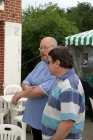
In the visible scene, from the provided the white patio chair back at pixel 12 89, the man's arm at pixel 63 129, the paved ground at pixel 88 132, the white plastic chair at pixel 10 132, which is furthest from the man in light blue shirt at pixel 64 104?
the white patio chair back at pixel 12 89

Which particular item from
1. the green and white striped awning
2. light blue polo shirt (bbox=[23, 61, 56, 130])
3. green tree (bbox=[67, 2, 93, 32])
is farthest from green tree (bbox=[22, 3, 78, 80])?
green tree (bbox=[67, 2, 93, 32])

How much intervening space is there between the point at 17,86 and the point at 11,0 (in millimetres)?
1961

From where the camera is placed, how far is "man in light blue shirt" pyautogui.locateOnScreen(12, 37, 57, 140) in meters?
2.93

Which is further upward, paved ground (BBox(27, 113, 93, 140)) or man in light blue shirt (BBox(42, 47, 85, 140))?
man in light blue shirt (BBox(42, 47, 85, 140))

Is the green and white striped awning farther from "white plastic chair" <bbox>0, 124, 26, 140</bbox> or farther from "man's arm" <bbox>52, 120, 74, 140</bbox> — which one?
"man's arm" <bbox>52, 120, 74, 140</bbox>

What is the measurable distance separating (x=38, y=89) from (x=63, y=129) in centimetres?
87

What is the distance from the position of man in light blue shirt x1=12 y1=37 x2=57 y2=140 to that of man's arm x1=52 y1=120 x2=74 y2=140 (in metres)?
0.83

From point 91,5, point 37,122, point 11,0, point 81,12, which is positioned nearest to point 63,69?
point 37,122

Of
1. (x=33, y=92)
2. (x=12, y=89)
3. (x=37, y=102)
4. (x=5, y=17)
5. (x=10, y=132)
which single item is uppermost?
(x=5, y=17)

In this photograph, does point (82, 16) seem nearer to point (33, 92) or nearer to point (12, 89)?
point (12, 89)

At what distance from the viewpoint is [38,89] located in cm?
291

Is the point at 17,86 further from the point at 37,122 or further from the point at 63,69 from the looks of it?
the point at 63,69

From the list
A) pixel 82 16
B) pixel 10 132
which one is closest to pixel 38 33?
pixel 10 132

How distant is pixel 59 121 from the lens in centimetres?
217
